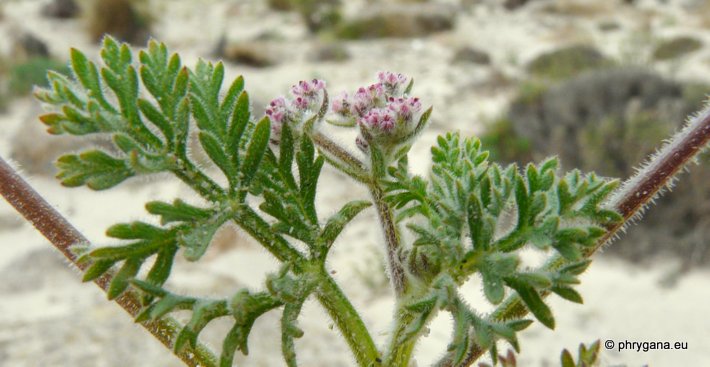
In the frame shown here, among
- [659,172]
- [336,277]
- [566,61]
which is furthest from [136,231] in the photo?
[566,61]

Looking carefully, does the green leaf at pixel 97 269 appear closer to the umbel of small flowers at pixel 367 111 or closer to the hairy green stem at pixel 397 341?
the umbel of small flowers at pixel 367 111

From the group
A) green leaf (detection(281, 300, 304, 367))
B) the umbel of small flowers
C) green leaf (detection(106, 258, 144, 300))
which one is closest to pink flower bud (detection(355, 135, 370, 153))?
the umbel of small flowers

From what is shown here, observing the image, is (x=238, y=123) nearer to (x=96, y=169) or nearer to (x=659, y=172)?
(x=96, y=169)

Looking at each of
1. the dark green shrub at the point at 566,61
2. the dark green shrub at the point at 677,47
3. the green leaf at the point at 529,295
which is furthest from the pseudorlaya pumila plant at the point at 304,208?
the dark green shrub at the point at 677,47

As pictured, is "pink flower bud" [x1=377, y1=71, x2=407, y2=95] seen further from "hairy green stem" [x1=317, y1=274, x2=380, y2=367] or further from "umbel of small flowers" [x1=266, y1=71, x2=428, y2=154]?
"hairy green stem" [x1=317, y1=274, x2=380, y2=367]

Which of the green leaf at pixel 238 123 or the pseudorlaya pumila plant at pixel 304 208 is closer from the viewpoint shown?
the pseudorlaya pumila plant at pixel 304 208

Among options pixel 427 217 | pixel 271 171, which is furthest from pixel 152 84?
pixel 427 217
